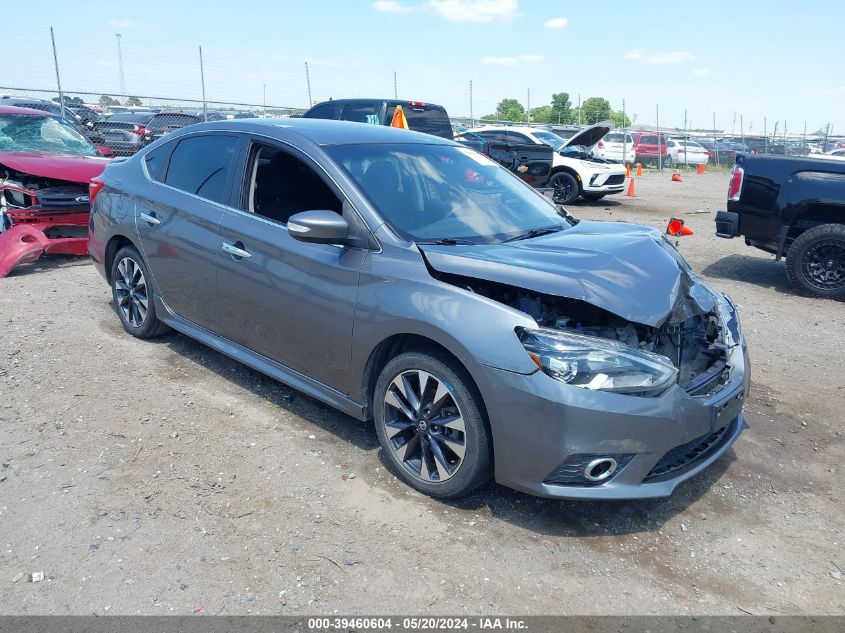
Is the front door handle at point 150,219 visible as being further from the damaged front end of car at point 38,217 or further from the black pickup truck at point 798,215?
the black pickup truck at point 798,215

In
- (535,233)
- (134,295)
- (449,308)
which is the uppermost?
(535,233)

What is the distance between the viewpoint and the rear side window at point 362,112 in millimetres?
12077

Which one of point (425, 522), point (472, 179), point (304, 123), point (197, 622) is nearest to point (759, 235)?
point (472, 179)

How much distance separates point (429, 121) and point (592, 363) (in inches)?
405

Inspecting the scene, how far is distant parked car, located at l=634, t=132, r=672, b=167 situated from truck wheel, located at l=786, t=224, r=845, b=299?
2625cm

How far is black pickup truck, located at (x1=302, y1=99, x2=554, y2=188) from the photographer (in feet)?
39.7

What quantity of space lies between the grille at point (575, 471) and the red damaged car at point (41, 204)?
6733 millimetres

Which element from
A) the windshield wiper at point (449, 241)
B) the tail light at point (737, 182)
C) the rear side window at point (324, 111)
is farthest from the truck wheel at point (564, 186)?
the windshield wiper at point (449, 241)

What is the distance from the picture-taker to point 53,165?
7980 mm

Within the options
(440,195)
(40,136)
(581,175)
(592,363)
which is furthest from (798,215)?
(40,136)

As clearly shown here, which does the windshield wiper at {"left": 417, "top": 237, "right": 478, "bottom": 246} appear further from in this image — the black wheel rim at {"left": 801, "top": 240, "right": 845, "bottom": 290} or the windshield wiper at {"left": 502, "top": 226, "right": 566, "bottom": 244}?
the black wheel rim at {"left": 801, "top": 240, "right": 845, "bottom": 290}

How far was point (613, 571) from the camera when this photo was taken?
2967 mm

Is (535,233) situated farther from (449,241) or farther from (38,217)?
(38,217)

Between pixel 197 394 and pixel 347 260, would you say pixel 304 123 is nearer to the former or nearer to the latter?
pixel 347 260
